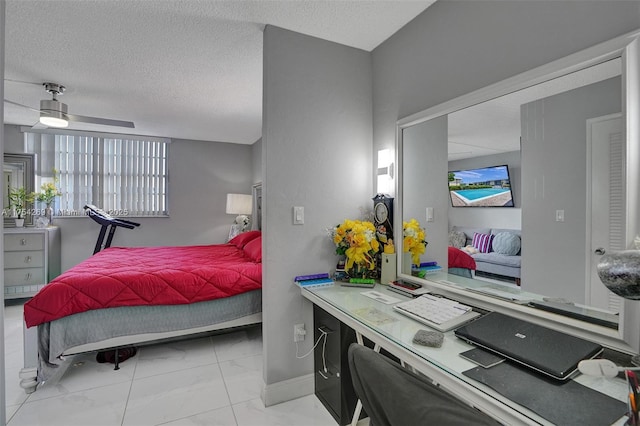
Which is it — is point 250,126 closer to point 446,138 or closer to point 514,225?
point 446,138

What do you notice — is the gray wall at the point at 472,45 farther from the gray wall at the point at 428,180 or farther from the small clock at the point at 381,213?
the small clock at the point at 381,213

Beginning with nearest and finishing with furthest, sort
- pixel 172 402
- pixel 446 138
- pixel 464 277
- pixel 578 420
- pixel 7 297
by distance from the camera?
pixel 578 420, pixel 464 277, pixel 446 138, pixel 172 402, pixel 7 297

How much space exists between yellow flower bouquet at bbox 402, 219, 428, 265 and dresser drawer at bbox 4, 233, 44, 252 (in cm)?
473

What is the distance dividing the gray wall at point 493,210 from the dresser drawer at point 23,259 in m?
5.08

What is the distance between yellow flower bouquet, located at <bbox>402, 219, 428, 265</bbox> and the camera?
1.92 m

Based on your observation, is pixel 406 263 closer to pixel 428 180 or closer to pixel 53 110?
pixel 428 180

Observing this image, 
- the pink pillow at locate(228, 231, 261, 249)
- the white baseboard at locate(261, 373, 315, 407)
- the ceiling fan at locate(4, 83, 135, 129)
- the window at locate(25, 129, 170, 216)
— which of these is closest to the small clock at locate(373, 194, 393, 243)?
the white baseboard at locate(261, 373, 315, 407)

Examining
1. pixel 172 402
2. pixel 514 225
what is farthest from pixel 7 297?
pixel 514 225

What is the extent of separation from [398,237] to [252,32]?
1741 mm

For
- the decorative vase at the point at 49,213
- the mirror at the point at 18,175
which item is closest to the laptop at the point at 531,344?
the decorative vase at the point at 49,213

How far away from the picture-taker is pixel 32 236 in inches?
155

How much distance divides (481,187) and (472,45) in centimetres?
75

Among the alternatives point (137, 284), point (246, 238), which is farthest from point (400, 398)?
point (246, 238)

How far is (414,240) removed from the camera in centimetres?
195
